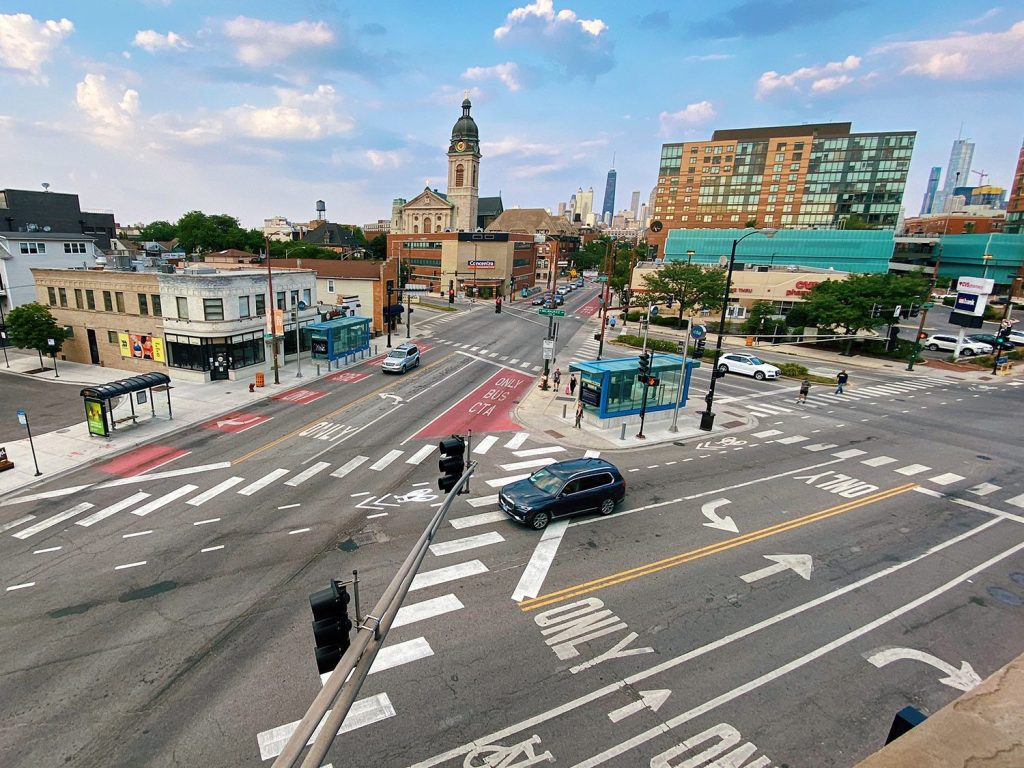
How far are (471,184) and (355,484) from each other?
114410mm

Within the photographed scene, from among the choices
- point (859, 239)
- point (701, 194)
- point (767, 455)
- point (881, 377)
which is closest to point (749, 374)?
point (881, 377)

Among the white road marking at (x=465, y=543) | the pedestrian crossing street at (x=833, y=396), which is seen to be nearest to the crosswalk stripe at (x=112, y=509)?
the white road marking at (x=465, y=543)

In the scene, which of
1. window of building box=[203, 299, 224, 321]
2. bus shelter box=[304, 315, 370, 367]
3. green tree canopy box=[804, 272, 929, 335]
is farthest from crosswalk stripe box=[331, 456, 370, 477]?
green tree canopy box=[804, 272, 929, 335]

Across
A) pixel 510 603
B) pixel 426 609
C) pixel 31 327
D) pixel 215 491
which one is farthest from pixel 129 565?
pixel 31 327

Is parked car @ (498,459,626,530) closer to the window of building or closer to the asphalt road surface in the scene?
the asphalt road surface

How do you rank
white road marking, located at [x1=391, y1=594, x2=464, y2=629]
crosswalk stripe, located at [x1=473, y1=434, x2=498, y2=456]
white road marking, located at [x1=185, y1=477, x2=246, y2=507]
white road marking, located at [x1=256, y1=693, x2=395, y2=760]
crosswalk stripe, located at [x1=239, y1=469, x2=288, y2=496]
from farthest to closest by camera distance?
crosswalk stripe, located at [x1=473, y1=434, x2=498, y2=456] → crosswalk stripe, located at [x1=239, y1=469, x2=288, y2=496] → white road marking, located at [x1=185, y1=477, x2=246, y2=507] → white road marking, located at [x1=391, y1=594, x2=464, y2=629] → white road marking, located at [x1=256, y1=693, x2=395, y2=760]

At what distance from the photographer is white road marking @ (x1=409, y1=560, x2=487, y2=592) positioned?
42.2 ft

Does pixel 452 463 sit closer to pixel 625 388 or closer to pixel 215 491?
pixel 215 491

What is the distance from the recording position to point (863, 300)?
1762 inches

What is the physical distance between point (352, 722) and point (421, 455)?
13235mm

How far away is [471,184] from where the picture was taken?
396 feet

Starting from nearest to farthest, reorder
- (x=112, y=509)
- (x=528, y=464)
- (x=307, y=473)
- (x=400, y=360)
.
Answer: (x=112, y=509), (x=307, y=473), (x=528, y=464), (x=400, y=360)

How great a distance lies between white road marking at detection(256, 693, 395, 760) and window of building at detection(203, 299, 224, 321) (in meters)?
29.8

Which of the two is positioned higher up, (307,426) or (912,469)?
(912,469)
